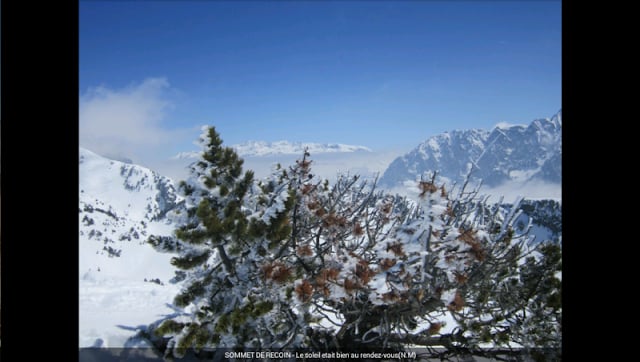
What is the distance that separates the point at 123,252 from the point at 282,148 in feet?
2.54

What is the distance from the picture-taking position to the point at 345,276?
1.41 metres

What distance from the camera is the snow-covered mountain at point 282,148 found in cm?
138

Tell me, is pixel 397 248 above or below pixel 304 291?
above

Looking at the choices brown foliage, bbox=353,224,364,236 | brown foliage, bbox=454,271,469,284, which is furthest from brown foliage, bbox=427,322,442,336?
brown foliage, bbox=353,224,364,236

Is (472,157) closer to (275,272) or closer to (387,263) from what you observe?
(387,263)

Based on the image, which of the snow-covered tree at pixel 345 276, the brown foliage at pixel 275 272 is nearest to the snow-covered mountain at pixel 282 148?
the snow-covered tree at pixel 345 276

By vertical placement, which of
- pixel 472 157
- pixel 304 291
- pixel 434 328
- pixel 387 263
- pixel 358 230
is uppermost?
pixel 472 157

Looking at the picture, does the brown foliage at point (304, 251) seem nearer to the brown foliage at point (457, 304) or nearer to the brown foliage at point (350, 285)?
the brown foliage at point (350, 285)

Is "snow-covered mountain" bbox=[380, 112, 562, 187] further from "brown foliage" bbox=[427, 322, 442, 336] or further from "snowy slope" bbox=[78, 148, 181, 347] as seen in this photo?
"snowy slope" bbox=[78, 148, 181, 347]

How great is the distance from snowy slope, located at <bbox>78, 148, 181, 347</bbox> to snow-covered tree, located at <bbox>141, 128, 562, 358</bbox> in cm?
9

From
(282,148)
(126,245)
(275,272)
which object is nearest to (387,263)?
(275,272)

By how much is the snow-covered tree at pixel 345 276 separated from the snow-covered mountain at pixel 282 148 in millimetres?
45

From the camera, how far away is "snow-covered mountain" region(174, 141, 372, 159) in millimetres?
1376
